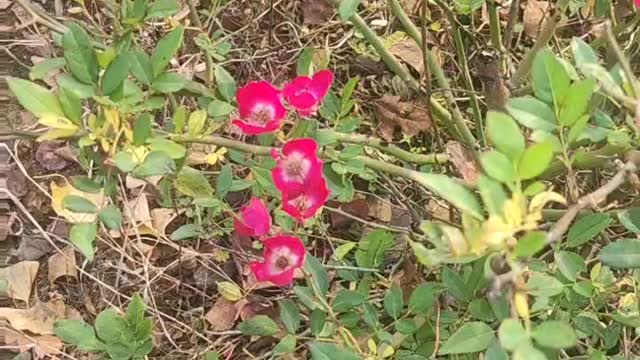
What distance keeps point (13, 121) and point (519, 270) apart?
1.32 m

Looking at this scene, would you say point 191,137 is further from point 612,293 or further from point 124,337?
point 612,293

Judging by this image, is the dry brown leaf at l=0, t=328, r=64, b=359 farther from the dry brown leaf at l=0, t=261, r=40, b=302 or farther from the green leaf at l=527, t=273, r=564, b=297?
the green leaf at l=527, t=273, r=564, b=297

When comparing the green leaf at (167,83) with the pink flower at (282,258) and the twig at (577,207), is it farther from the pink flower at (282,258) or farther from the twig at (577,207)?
the twig at (577,207)

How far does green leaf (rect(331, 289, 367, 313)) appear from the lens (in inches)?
44.5

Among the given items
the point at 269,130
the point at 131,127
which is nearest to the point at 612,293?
the point at 269,130

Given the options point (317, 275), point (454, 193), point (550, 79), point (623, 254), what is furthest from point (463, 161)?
point (454, 193)

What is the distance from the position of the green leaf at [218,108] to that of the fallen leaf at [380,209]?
0.62 m

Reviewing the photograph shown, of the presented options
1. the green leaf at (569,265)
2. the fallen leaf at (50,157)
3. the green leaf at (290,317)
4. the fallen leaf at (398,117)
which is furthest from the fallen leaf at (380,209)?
the green leaf at (569,265)

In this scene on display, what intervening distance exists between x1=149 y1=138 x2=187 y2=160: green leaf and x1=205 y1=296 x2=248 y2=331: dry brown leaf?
0.79m

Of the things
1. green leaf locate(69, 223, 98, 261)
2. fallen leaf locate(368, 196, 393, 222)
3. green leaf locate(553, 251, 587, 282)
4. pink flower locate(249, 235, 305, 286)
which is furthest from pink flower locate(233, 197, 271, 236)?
fallen leaf locate(368, 196, 393, 222)

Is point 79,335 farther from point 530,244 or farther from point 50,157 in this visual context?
point 50,157

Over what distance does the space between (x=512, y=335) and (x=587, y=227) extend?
342 millimetres

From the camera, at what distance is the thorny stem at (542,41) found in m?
1.31

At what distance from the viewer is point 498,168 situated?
695 mm
